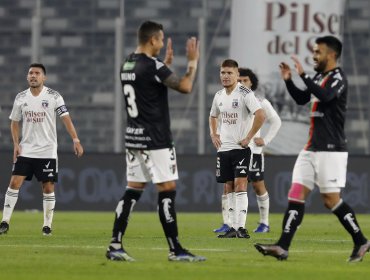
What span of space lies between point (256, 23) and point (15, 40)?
867 centimetres

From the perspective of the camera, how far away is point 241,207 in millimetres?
15328

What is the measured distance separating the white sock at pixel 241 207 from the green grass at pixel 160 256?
348mm

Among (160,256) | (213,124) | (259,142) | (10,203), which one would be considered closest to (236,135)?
(213,124)

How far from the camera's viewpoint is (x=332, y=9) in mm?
24875

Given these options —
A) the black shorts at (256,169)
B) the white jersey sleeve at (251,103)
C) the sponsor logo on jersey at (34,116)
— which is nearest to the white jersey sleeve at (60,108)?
the sponsor logo on jersey at (34,116)

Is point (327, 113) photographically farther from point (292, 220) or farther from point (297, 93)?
point (292, 220)

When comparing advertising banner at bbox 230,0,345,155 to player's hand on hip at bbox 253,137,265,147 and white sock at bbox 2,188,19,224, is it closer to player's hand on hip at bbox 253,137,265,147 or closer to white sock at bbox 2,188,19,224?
player's hand on hip at bbox 253,137,265,147

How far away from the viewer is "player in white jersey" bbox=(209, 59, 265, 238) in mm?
15242

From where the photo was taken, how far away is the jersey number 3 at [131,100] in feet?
36.4

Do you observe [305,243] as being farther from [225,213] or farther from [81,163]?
[81,163]

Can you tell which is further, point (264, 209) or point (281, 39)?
point (281, 39)

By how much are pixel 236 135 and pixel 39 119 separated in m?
2.55

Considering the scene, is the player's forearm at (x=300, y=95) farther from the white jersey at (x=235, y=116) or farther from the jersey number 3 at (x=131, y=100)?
the white jersey at (x=235, y=116)

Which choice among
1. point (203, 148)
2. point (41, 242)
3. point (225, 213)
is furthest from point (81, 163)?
point (41, 242)
